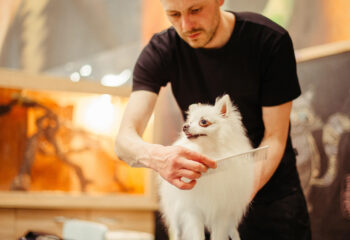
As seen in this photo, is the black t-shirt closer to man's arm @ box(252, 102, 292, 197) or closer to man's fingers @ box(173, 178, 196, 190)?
man's arm @ box(252, 102, 292, 197)

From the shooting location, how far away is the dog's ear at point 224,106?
0.92 meters

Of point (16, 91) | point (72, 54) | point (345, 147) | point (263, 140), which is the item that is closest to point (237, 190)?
point (263, 140)

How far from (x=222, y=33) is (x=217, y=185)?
0.40 meters

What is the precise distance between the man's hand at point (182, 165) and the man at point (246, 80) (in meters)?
0.06

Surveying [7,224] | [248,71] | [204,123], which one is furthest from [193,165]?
[7,224]

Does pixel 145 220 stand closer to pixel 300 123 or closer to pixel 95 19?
pixel 300 123

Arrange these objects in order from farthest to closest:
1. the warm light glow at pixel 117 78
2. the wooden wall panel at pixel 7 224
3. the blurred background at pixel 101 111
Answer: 1. the warm light glow at pixel 117 78
2. the wooden wall panel at pixel 7 224
3. the blurred background at pixel 101 111

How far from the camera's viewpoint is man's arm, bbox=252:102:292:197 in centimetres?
100

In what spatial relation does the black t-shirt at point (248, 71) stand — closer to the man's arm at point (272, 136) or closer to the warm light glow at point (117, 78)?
the man's arm at point (272, 136)

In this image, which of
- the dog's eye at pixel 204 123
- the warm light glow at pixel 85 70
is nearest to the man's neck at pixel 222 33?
the dog's eye at pixel 204 123

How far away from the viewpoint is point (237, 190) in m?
0.93

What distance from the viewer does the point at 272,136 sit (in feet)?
3.29

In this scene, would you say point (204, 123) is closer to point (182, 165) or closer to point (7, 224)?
point (182, 165)

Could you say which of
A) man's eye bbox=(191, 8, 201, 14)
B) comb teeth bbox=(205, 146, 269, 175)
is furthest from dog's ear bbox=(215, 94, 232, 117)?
man's eye bbox=(191, 8, 201, 14)
